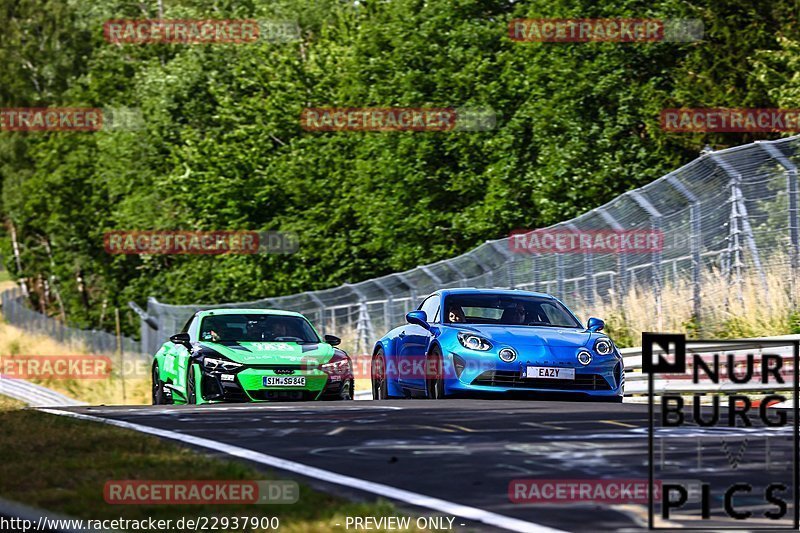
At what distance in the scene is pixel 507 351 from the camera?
51.7 ft

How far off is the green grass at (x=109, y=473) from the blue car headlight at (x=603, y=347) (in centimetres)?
554

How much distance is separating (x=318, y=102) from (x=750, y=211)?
121 feet

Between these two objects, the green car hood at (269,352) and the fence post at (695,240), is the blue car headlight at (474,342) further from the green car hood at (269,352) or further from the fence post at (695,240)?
the fence post at (695,240)

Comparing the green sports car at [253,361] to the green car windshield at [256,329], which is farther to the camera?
the green car windshield at [256,329]

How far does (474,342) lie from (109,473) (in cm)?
723

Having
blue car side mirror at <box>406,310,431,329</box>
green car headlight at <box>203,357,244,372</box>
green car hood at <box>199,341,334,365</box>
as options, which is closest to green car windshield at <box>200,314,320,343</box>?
green car hood at <box>199,341,334,365</box>

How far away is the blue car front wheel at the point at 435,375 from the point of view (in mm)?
16297

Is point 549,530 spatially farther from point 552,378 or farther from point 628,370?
point 628,370

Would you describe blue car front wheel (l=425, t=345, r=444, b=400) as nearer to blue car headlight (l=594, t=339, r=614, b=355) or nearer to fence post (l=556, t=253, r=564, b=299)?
blue car headlight (l=594, t=339, r=614, b=355)

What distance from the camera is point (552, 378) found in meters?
15.7

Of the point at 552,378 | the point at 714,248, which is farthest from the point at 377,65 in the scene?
the point at 552,378

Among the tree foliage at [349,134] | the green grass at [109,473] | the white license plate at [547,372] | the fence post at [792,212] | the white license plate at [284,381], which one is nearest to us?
the green grass at [109,473]

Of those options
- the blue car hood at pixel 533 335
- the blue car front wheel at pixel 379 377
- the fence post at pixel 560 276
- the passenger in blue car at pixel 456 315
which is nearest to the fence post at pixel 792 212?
the blue car hood at pixel 533 335

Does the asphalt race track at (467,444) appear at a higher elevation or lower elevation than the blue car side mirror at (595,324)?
lower
